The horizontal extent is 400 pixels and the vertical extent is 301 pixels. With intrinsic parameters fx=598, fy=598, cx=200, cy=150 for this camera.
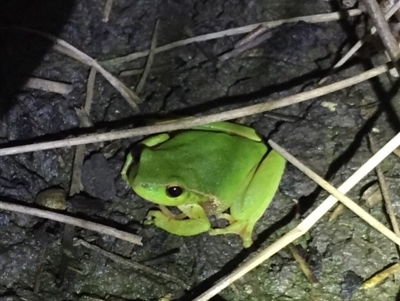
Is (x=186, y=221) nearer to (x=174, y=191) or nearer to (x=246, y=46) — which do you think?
(x=174, y=191)

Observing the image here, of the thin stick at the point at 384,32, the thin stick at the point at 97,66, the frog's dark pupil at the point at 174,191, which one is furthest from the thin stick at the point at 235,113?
the thin stick at the point at 97,66

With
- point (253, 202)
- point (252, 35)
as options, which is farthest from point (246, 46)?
point (253, 202)

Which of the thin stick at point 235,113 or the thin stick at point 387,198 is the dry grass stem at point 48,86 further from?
the thin stick at point 387,198

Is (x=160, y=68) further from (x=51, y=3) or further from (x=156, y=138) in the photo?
(x=51, y=3)

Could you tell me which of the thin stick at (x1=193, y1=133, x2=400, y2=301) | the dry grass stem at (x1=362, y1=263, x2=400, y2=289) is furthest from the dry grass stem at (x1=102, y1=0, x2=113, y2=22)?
the dry grass stem at (x1=362, y1=263, x2=400, y2=289)

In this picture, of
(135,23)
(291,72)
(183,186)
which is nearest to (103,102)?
(135,23)

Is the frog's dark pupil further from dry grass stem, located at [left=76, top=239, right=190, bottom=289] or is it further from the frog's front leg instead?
dry grass stem, located at [left=76, top=239, right=190, bottom=289]
